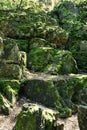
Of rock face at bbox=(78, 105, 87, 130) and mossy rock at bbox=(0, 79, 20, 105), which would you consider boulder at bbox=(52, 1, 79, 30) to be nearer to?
mossy rock at bbox=(0, 79, 20, 105)

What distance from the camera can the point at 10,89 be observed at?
23281 mm

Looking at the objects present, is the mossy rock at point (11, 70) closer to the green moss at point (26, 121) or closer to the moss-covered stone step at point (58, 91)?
the moss-covered stone step at point (58, 91)

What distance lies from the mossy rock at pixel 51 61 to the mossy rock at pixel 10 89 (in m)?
4.42

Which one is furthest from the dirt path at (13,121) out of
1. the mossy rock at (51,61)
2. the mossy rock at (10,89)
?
the mossy rock at (51,61)

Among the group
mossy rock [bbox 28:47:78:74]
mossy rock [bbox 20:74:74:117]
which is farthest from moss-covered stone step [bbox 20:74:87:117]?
mossy rock [bbox 28:47:78:74]

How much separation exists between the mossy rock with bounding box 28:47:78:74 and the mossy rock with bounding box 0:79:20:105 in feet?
14.5

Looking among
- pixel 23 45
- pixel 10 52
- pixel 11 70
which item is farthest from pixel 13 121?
pixel 23 45

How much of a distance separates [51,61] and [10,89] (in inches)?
275

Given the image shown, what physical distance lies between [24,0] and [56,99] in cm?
6467

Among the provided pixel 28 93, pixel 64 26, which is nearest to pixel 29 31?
pixel 28 93

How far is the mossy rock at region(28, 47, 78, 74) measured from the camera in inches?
1093

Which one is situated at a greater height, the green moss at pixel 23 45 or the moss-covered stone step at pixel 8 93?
the green moss at pixel 23 45

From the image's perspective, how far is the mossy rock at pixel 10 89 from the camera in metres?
22.9

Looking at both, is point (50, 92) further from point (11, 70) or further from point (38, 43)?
point (38, 43)
